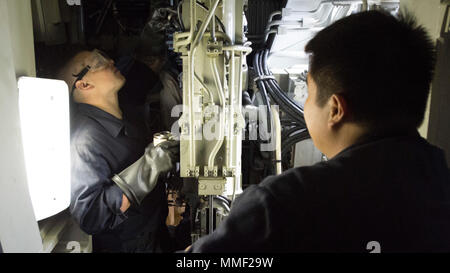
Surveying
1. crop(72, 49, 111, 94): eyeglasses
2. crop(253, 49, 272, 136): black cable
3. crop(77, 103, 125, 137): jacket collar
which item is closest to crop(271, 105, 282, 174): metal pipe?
crop(253, 49, 272, 136): black cable

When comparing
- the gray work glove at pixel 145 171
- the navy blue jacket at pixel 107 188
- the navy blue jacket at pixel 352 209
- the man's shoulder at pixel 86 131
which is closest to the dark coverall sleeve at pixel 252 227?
the navy blue jacket at pixel 352 209

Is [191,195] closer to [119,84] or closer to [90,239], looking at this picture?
[90,239]

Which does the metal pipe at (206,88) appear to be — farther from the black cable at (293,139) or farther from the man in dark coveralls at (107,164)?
the black cable at (293,139)

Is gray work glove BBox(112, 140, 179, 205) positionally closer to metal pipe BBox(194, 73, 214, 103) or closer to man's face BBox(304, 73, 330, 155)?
metal pipe BBox(194, 73, 214, 103)

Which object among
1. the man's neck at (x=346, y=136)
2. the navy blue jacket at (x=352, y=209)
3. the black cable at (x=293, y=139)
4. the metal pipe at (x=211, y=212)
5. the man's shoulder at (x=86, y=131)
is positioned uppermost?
the man's neck at (x=346, y=136)

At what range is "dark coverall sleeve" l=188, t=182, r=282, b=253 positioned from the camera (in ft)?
2.22

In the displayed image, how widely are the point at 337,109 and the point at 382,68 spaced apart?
0.16 meters

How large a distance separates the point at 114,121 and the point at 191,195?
2.59 feet

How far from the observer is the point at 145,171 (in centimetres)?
195

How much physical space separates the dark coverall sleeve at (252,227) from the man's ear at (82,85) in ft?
5.66

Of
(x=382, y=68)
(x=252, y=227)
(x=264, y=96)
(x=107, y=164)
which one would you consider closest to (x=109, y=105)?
(x=107, y=164)

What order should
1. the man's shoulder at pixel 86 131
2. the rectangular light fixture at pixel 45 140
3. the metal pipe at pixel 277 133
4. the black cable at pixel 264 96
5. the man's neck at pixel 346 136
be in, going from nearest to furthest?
the man's neck at pixel 346 136
the rectangular light fixture at pixel 45 140
the man's shoulder at pixel 86 131
the metal pipe at pixel 277 133
the black cable at pixel 264 96

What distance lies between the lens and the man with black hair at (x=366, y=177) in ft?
2.24

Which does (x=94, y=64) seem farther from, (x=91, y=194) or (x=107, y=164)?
(x=91, y=194)
